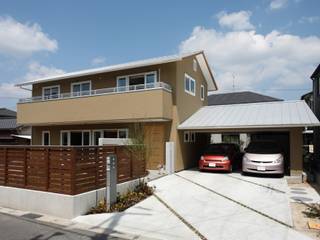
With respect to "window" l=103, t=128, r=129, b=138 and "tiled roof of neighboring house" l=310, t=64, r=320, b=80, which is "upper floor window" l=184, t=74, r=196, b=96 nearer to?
"window" l=103, t=128, r=129, b=138

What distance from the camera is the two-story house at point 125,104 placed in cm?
1580

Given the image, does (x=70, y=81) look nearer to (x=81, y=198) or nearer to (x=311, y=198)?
(x=81, y=198)

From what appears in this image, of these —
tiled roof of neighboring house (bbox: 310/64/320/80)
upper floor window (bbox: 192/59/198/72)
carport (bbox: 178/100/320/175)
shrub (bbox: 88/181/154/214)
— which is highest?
upper floor window (bbox: 192/59/198/72)

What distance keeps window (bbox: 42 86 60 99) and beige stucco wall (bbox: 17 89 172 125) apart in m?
1.16

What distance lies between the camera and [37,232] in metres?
6.87

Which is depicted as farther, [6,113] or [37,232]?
[6,113]

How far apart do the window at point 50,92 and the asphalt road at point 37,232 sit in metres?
13.7

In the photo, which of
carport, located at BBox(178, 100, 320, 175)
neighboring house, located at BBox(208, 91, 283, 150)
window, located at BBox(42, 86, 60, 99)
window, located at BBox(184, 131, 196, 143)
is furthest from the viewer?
neighboring house, located at BBox(208, 91, 283, 150)

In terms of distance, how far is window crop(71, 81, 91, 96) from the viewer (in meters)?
18.9

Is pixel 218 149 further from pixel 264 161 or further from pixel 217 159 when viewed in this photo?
pixel 264 161

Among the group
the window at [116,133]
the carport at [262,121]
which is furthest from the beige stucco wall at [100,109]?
the carport at [262,121]

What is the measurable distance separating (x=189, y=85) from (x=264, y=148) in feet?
19.6

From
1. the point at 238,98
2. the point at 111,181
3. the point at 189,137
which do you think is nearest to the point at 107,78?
the point at 189,137

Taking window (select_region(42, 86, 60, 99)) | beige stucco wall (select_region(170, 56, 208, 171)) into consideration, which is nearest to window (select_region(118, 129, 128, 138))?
beige stucco wall (select_region(170, 56, 208, 171))
